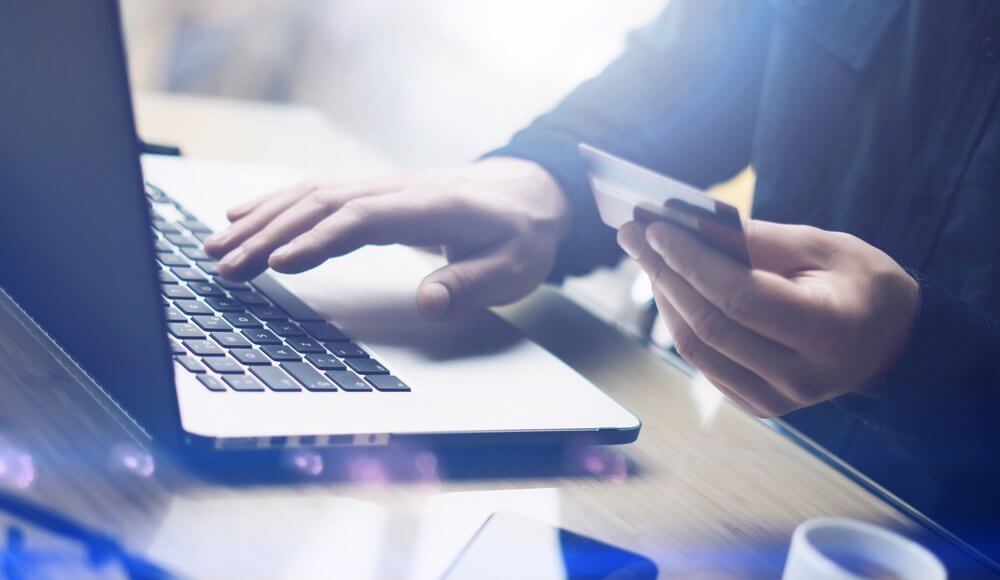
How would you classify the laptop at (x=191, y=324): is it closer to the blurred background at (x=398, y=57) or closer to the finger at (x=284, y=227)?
the finger at (x=284, y=227)

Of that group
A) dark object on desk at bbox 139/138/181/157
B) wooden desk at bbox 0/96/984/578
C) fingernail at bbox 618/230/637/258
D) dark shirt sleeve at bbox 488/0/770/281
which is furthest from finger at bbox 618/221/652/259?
dark object on desk at bbox 139/138/181/157

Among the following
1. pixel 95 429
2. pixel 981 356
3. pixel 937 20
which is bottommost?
pixel 95 429

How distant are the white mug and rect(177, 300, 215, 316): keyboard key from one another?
36 centimetres

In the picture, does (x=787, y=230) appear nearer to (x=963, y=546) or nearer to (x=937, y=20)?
(x=963, y=546)

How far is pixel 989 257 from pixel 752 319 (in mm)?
387

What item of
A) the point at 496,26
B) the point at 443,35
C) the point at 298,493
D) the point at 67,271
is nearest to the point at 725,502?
the point at 298,493

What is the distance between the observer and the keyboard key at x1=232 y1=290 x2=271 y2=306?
565mm

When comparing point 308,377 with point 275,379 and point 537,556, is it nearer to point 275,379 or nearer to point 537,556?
point 275,379

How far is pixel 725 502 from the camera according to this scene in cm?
50

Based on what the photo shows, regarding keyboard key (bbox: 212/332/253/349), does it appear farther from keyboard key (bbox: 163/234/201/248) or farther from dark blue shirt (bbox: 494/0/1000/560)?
dark blue shirt (bbox: 494/0/1000/560)

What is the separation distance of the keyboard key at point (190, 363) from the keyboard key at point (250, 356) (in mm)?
25

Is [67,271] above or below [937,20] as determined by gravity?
below

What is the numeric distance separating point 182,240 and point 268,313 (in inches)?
6.0

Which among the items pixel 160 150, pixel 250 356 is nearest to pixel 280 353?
pixel 250 356
